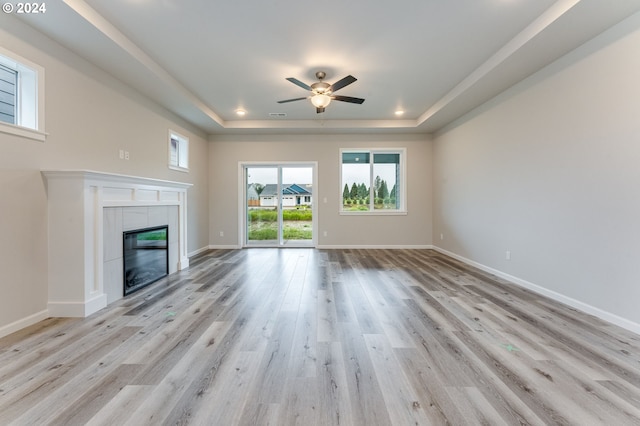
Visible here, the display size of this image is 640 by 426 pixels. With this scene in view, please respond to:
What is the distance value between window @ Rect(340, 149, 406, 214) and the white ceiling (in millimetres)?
2057

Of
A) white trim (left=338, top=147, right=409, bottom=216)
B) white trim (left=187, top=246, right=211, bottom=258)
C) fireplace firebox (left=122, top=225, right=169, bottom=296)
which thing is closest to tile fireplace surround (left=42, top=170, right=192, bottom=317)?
fireplace firebox (left=122, top=225, right=169, bottom=296)

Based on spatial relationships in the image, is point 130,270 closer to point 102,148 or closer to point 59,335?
point 59,335

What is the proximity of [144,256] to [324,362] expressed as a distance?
9.84ft

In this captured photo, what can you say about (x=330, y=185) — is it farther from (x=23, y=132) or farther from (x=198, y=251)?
(x=23, y=132)

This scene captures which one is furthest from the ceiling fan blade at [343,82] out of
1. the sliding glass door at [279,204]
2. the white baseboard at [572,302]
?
the white baseboard at [572,302]

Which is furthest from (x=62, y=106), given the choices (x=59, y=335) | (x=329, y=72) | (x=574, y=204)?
(x=574, y=204)

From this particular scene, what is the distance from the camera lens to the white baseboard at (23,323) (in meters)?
2.23

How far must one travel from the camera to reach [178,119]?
16.8 feet

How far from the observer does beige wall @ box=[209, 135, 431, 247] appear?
643 centimetres

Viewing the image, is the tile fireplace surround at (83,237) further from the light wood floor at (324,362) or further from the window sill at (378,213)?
the window sill at (378,213)

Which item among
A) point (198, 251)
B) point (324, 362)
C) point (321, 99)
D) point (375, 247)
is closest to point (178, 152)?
point (198, 251)

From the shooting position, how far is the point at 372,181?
6.67 metres

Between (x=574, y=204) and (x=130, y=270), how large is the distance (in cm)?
522

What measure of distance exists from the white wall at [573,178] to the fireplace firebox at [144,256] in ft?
16.7
